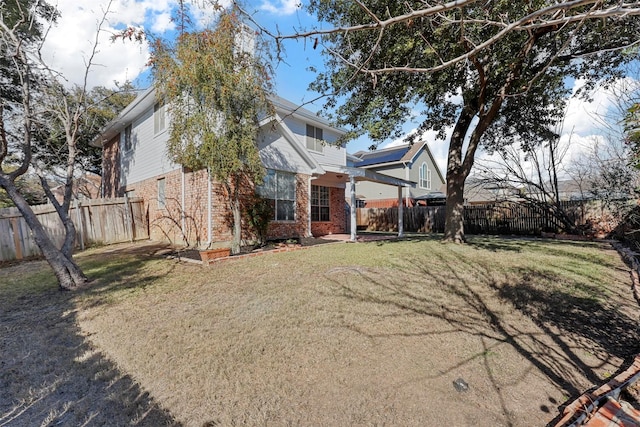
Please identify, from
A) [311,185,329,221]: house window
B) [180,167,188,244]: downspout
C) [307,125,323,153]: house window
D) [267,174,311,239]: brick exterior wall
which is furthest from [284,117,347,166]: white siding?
[180,167,188,244]: downspout

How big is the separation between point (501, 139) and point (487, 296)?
9842mm

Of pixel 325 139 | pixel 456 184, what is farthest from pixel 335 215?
pixel 456 184

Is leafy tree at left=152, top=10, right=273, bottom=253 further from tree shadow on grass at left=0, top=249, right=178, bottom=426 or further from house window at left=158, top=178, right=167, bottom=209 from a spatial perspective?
tree shadow on grass at left=0, top=249, right=178, bottom=426

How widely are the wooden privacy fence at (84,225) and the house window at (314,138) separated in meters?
8.15

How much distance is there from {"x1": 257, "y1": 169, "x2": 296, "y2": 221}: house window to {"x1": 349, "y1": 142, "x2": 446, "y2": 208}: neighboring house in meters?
13.2

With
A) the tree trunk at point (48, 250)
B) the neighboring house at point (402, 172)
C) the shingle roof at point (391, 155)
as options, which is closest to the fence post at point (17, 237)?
the tree trunk at point (48, 250)

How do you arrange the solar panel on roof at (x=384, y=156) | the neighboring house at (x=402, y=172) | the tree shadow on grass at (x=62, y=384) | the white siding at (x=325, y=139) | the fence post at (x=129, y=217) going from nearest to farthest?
Result: 1. the tree shadow on grass at (x=62, y=384)
2. the fence post at (x=129, y=217)
3. the white siding at (x=325, y=139)
4. the neighboring house at (x=402, y=172)
5. the solar panel on roof at (x=384, y=156)

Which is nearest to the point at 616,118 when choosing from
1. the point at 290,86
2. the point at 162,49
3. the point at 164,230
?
the point at 290,86

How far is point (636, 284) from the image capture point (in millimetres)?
5797

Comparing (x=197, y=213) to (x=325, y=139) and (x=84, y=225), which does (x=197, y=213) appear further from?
Result: (x=325, y=139)

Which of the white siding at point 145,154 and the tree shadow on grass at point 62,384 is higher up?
the white siding at point 145,154

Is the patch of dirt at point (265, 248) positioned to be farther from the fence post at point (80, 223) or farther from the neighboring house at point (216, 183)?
the fence post at point (80, 223)

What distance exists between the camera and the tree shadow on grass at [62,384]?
240 cm

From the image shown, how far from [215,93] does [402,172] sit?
1995cm
